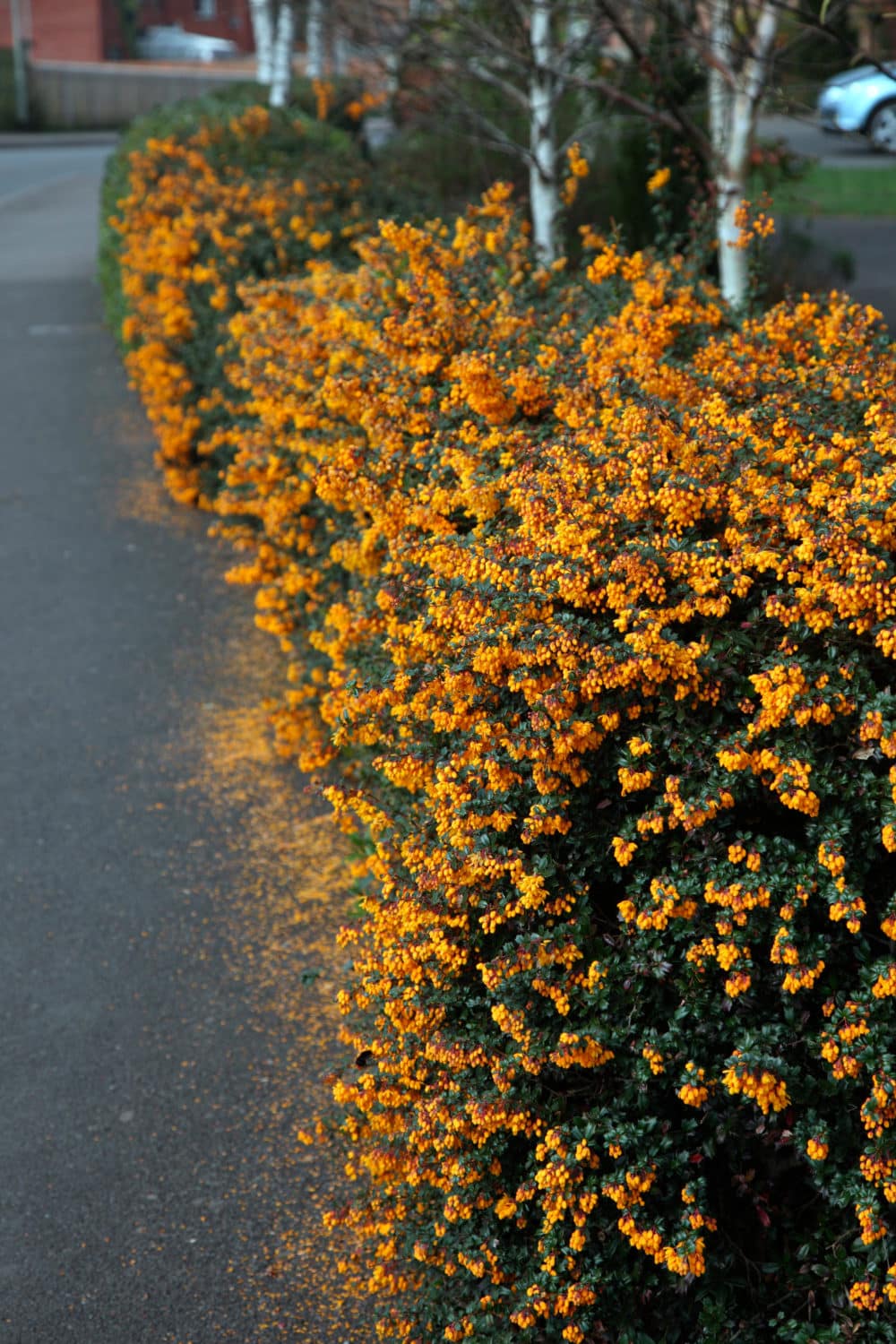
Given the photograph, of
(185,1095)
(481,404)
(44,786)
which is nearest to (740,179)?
(481,404)

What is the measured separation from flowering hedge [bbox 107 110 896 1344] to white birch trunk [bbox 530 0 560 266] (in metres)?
5.10

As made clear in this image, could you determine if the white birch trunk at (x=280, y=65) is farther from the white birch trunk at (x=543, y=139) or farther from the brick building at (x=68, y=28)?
the brick building at (x=68, y=28)

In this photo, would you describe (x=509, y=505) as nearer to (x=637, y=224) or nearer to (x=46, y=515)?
(x=46, y=515)

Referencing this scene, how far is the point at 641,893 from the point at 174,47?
53821 mm

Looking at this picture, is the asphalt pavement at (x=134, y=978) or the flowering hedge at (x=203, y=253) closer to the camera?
the asphalt pavement at (x=134, y=978)

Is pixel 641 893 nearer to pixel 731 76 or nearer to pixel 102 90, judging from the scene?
pixel 731 76

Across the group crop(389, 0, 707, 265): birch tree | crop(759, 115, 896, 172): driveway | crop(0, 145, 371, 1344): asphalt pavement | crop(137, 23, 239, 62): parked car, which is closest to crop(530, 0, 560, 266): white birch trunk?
crop(389, 0, 707, 265): birch tree

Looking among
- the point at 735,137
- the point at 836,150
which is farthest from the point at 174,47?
the point at 735,137

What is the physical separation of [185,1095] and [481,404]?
80.5 inches

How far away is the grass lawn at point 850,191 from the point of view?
20922mm

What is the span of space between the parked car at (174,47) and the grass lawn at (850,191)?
3136 centimetres

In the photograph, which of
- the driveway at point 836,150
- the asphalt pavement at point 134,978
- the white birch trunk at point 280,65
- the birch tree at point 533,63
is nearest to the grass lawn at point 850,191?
the driveway at point 836,150

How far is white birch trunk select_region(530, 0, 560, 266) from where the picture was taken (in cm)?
803

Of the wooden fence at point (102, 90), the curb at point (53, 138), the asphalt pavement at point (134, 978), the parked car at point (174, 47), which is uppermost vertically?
the parked car at point (174, 47)
